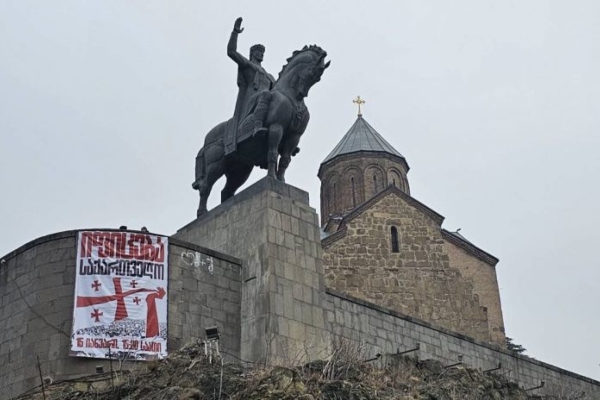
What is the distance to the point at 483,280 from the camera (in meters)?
31.0

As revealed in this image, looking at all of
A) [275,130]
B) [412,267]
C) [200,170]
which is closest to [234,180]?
[200,170]

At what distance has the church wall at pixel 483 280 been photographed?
1181 inches

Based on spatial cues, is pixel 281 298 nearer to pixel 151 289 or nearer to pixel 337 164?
pixel 151 289

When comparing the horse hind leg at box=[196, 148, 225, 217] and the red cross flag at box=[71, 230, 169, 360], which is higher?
the horse hind leg at box=[196, 148, 225, 217]

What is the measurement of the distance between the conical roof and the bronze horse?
27.9 metres

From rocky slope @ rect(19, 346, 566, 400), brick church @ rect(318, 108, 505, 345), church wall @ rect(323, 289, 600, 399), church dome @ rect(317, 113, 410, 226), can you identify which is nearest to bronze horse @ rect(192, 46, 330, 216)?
church wall @ rect(323, 289, 600, 399)

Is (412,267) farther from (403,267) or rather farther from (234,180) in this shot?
(234,180)

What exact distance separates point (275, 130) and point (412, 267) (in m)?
14.4

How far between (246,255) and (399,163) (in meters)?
29.9

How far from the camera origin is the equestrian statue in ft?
46.3

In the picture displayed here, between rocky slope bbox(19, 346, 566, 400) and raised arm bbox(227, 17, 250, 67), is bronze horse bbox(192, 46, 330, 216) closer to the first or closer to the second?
raised arm bbox(227, 17, 250, 67)

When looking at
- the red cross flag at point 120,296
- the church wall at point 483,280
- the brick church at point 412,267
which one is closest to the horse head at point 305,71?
the red cross flag at point 120,296

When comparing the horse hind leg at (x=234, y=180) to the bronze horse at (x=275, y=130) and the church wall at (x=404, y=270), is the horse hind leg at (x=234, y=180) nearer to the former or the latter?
the bronze horse at (x=275, y=130)

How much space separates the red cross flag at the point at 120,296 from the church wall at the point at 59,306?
0.14 meters
